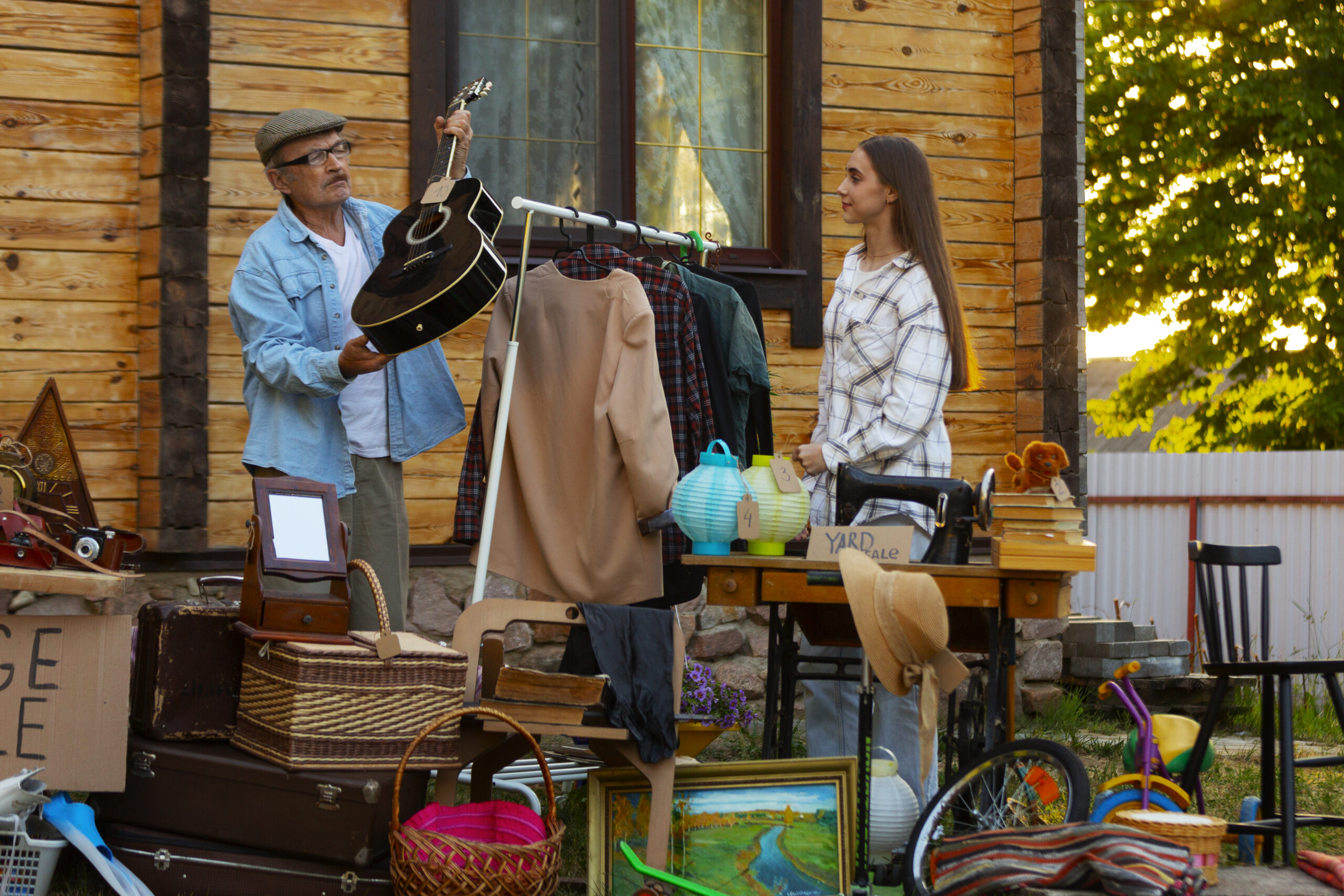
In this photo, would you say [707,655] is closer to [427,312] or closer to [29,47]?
[427,312]

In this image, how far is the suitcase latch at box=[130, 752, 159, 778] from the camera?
10.6 ft

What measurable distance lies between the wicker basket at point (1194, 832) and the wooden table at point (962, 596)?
1.31ft

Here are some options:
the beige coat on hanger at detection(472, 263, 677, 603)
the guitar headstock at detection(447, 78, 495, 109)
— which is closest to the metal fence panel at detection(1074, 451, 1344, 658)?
the beige coat on hanger at detection(472, 263, 677, 603)

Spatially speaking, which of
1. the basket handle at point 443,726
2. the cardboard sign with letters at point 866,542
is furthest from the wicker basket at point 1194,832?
the basket handle at point 443,726

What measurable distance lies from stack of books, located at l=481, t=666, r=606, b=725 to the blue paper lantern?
0.50 metres

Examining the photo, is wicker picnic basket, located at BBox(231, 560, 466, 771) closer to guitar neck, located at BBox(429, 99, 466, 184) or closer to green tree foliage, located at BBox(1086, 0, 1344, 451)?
guitar neck, located at BBox(429, 99, 466, 184)

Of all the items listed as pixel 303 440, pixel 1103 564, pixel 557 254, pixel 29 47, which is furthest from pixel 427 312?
pixel 1103 564

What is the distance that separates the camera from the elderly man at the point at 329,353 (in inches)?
148

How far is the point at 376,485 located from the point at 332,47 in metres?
2.09

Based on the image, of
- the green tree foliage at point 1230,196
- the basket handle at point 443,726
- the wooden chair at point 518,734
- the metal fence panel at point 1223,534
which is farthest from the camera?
the green tree foliage at point 1230,196

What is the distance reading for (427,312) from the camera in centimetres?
347

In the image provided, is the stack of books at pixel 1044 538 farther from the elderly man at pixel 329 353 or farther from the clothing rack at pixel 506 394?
the elderly man at pixel 329 353

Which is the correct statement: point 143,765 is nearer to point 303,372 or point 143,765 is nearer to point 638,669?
point 303,372

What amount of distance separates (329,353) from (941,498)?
1673 millimetres
